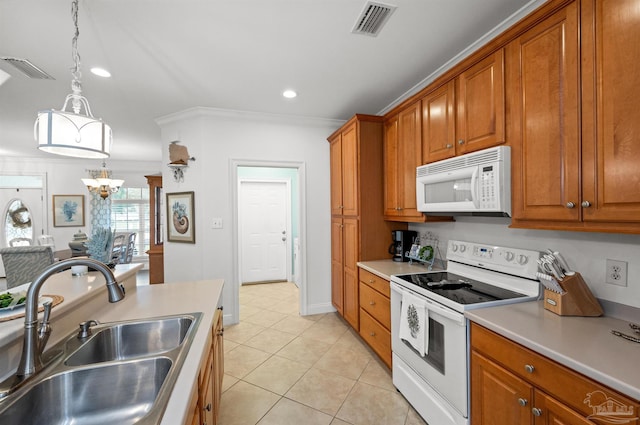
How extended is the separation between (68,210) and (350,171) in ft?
22.1

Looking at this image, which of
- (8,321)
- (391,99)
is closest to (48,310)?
(8,321)

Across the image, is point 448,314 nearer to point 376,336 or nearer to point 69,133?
point 376,336

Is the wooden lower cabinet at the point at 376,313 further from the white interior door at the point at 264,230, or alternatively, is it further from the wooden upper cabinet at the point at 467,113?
the white interior door at the point at 264,230

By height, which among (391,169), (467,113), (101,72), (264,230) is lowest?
(264,230)

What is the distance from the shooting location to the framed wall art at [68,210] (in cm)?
617

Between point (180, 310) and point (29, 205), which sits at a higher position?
point (29, 205)

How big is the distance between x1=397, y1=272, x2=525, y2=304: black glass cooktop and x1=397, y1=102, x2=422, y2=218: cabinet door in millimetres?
553

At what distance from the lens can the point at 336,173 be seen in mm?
3590

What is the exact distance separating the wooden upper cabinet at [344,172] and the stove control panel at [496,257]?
3.60 feet

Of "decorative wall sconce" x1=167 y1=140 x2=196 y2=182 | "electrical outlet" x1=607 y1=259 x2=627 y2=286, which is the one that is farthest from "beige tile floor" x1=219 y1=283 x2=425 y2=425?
"decorative wall sconce" x1=167 y1=140 x2=196 y2=182

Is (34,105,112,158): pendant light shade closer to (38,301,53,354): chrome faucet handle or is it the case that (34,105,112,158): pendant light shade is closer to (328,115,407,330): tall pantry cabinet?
(38,301,53,354): chrome faucet handle

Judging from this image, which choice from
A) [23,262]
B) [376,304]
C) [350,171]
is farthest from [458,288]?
[23,262]

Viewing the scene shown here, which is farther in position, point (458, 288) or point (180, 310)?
point (458, 288)

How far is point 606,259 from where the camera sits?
143 centimetres
